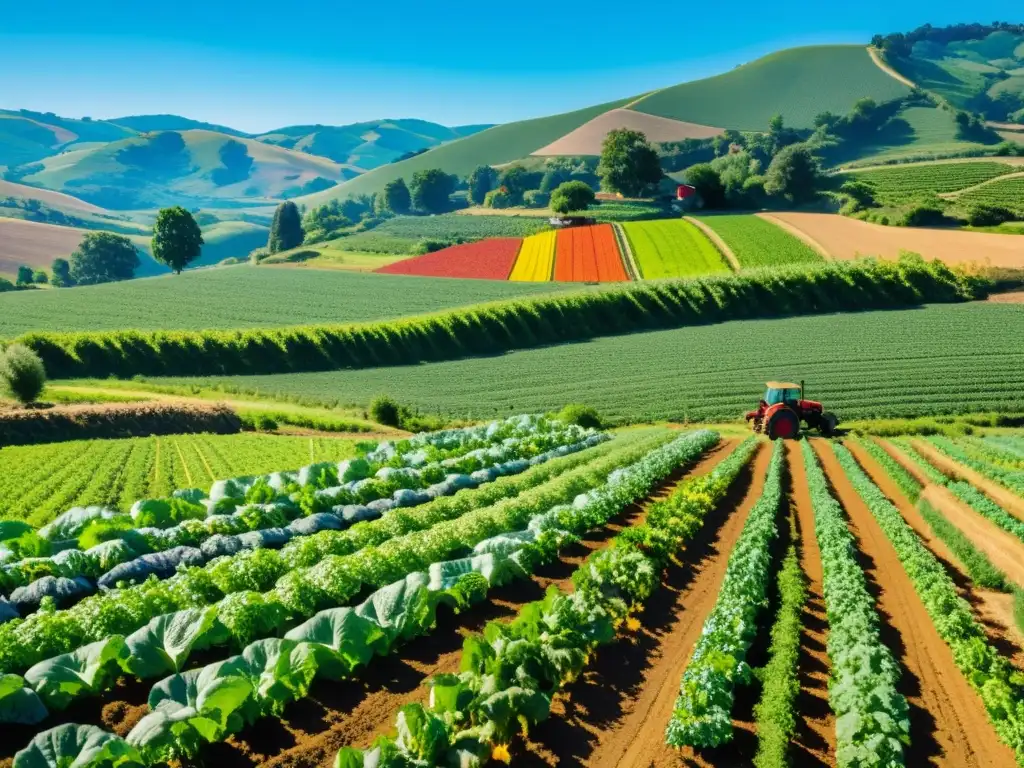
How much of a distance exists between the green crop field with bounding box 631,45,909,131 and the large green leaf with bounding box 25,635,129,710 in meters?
162

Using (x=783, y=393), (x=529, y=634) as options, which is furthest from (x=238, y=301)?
(x=529, y=634)

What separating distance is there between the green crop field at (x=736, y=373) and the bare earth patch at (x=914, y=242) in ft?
29.3

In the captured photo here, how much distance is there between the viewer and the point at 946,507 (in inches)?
723

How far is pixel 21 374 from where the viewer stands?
1347 inches

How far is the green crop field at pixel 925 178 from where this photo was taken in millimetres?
80062

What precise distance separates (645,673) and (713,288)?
4489 centimetres

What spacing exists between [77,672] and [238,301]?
58.9 metres

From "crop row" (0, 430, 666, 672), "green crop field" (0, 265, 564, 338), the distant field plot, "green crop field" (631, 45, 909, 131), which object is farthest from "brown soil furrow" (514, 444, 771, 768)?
"green crop field" (631, 45, 909, 131)

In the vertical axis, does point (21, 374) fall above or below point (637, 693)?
above

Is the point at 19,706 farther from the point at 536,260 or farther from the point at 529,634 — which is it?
the point at 536,260

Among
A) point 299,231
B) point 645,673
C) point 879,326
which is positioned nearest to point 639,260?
point 879,326

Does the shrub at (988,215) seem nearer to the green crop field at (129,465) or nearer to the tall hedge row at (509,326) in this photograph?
the tall hedge row at (509,326)

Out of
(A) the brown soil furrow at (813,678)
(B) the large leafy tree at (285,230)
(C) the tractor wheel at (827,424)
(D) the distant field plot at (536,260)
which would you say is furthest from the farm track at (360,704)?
(B) the large leafy tree at (285,230)

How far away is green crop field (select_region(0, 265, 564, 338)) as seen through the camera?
54.8m
